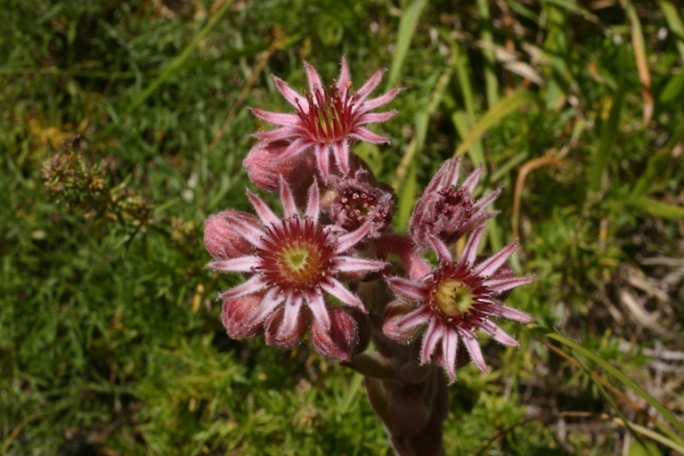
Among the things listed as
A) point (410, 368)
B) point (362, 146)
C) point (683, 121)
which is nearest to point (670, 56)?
point (683, 121)

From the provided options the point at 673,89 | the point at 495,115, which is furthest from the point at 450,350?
the point at 673,89

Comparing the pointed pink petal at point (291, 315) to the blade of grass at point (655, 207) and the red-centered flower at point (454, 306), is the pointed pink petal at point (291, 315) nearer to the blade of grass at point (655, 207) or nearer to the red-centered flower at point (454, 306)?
the red-centered flower at point (454, 306)

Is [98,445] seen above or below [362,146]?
below

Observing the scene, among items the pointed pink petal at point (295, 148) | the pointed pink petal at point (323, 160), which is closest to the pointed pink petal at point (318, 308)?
the pointed pink petal at point (323, 160)

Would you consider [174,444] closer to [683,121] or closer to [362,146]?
[362,146]

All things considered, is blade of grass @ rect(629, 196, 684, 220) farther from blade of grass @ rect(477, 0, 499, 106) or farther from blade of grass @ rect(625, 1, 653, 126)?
blade of grass @ rect(477, 0, 499, 106)

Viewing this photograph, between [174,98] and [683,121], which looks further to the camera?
[174,98]

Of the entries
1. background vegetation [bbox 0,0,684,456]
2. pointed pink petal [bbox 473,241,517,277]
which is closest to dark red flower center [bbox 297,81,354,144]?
pointed pink petal [bbox 473,241,517,277]
